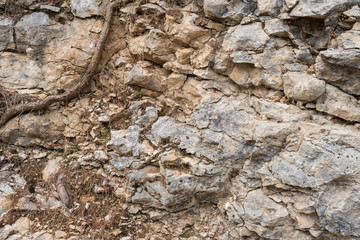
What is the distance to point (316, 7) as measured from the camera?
3625 mm

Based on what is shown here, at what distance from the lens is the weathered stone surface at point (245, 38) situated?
407cm

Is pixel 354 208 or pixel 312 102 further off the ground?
pixel 312 102

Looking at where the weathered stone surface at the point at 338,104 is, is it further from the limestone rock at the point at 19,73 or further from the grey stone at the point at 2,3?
the grey stone at the point at 2,3

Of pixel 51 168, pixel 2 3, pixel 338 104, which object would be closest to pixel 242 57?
pixel 338 104

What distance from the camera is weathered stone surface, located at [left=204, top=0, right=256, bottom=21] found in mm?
4250

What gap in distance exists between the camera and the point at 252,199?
152 inches

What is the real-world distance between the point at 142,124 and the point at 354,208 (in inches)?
131

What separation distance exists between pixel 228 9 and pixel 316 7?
52.2 inches

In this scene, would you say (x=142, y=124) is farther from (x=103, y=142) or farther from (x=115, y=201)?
(x=115, y=201)

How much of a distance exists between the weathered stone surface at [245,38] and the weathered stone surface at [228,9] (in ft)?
0.68

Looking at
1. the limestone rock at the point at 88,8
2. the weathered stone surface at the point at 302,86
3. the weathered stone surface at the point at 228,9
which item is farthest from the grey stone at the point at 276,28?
the limestone rock at the point at 88,8

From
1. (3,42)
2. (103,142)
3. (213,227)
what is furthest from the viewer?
(3,42)

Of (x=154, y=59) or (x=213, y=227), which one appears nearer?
(x=213, y=227)

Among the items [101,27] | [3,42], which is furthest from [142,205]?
[3,42]
